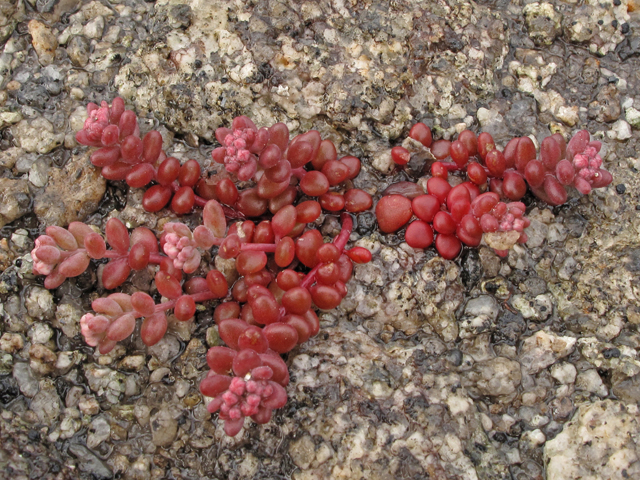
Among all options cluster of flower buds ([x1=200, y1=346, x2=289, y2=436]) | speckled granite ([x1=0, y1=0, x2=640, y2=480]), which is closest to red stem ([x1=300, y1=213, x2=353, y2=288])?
speckled granite ([x1=0, y1=0, x2=640, y2=480])

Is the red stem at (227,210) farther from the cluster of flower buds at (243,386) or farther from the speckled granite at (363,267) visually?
the cluster of flower buds at (243,386)

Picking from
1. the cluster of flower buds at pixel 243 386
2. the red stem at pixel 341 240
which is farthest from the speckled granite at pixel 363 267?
the cluster of flower buds at pixel 243 386

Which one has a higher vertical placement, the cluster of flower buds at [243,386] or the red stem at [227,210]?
the red stem at [227,210]

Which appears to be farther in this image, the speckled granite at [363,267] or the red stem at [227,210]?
the red stem at [227,210]

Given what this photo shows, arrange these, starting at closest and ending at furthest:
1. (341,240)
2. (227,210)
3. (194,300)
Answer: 1. (194,300)
2. (341,240)
3. (227,210)

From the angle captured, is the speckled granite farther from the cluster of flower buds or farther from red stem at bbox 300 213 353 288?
the cluster of flower buds

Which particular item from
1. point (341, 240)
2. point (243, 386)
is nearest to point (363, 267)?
point (341, 240)

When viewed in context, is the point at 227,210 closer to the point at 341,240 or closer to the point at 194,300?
the point at 194,300

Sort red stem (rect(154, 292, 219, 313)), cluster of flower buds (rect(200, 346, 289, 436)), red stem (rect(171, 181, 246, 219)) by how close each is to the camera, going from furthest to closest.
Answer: red stem (rect(171, 181, 246, 219)) → red stem (rect(154, 292, 219, 313)) → cluster of flower buds (rect(200, 346, 289, 436))
